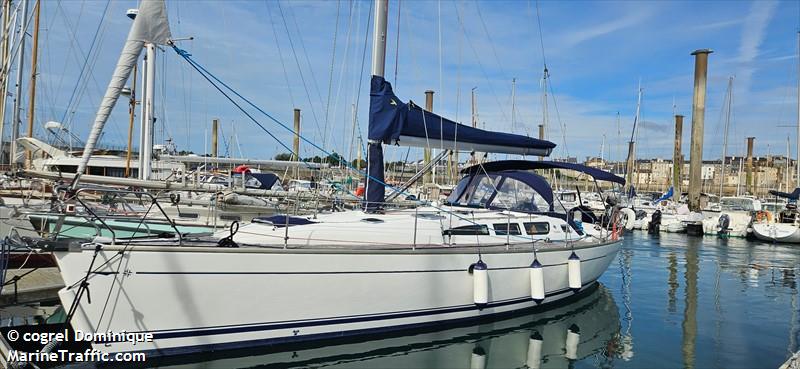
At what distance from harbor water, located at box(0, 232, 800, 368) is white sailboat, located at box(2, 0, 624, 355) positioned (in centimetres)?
25

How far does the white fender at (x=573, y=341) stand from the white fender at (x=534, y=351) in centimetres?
40

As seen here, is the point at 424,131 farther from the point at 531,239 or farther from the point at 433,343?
the point at 433,343

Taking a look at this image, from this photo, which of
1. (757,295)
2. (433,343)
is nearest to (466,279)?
(433,343)

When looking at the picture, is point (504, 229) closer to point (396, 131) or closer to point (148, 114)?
point (396, 131)

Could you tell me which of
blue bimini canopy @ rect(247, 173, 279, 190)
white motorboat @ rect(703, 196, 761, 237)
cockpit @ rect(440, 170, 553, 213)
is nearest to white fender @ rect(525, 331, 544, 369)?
cockpit @ rect(440, 170, 553, 213)

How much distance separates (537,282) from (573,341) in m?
1.05

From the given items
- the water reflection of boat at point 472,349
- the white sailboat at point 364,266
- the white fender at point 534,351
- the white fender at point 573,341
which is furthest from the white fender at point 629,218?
the white fender at point 534,351

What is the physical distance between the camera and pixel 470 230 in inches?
346

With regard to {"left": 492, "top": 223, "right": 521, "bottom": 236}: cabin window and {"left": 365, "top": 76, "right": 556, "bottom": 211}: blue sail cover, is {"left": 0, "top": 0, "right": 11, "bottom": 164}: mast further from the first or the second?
{"left": 492, "top": 223, "right": 521, "bottom": 236}: cabin window

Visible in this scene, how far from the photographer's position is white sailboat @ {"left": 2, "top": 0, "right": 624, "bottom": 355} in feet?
20.1

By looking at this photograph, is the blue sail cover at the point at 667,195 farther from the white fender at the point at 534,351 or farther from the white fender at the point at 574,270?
the white fender at the point at 534,351

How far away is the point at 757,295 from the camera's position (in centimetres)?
1193

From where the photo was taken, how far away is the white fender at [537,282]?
8.48 metres

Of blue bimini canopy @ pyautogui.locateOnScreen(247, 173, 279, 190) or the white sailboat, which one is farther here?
blue bimini canopy @ pyautogui.locateOnScreen(247, 173, 279, 190)
